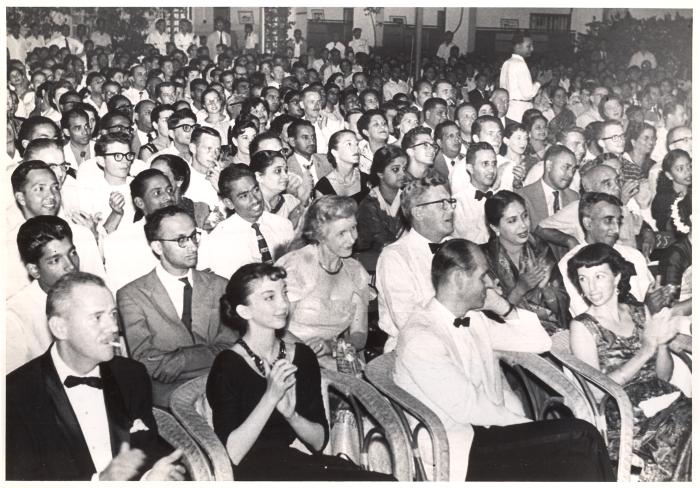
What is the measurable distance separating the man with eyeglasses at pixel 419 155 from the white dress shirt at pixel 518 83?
437 millimetres

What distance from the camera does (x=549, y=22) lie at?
4.21 metres

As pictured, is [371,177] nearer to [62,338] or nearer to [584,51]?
[584,51]

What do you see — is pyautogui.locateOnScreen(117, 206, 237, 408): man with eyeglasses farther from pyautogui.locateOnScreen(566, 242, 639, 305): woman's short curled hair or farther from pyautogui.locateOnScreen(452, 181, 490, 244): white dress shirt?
pyautogui.locateOnScreen(566, 242, 639, 305): woman's short curled hair

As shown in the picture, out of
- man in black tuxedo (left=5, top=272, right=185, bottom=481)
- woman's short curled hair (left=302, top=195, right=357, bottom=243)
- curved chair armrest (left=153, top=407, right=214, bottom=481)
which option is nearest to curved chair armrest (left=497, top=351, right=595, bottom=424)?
woman's short curled hair (left=302, top=195, right=357, bottom=243)

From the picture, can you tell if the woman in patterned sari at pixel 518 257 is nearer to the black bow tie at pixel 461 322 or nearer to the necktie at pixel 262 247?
the black bow tie at pixel 461 322

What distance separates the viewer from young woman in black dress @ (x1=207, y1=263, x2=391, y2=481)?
3398 millimetres

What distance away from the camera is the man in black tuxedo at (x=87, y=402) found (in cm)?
349

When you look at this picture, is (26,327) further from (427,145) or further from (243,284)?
(427,145)

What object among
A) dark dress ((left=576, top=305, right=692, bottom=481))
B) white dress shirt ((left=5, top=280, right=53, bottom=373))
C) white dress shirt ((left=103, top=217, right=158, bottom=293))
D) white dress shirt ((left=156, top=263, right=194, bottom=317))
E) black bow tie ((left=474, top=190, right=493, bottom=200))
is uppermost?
black bow tie ((left=474, top=190, right=493, bottom=200))

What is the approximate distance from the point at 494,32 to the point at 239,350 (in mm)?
1925

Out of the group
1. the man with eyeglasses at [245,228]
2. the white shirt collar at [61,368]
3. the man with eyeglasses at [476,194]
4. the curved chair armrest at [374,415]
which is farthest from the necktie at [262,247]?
the white shirt collar at [61,368]

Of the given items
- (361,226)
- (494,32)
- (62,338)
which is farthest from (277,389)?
(494,32)

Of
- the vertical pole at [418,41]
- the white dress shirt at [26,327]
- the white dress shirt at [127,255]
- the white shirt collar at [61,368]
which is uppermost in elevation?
the vertical pole at [418,41]

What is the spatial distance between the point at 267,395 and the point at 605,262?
1.65 m
